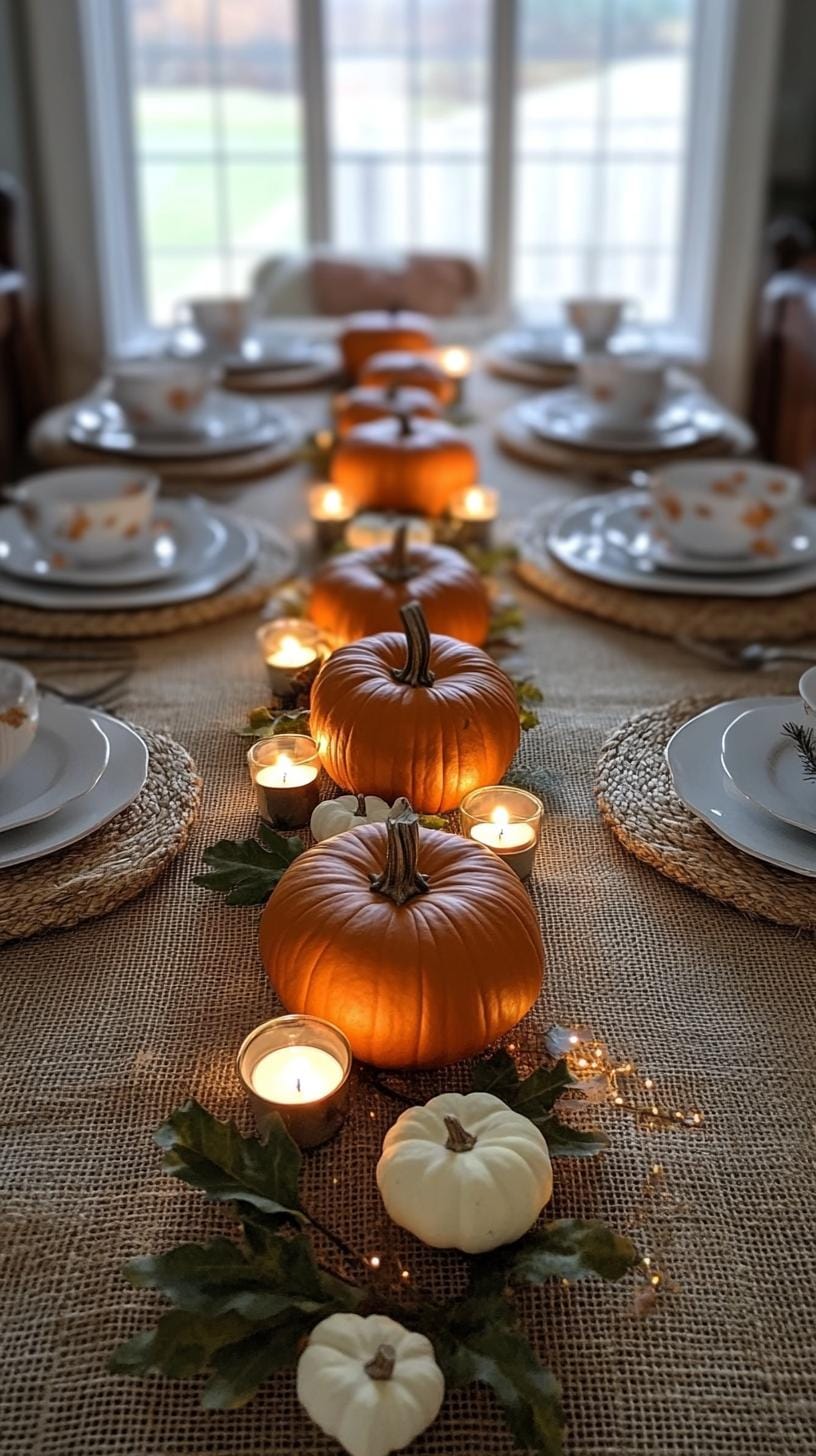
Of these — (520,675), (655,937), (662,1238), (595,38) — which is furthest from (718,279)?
(662,1238)

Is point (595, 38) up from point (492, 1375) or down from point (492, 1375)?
up

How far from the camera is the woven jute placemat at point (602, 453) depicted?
1.65m

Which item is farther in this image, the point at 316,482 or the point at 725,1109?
the point at 316,482

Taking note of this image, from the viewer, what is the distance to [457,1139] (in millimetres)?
563

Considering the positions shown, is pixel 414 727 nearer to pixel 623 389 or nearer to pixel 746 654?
pixel 746 654

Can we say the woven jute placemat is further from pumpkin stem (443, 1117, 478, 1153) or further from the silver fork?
pumpkin stem (443, 1117, 478, 1153)

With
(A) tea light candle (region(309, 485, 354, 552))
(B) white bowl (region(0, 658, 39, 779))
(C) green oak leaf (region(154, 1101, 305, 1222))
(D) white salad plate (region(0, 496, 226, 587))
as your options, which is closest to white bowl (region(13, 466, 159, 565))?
(D) white salad plate (region(0, 496, 226, 587))

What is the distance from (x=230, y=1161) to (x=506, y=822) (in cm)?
31

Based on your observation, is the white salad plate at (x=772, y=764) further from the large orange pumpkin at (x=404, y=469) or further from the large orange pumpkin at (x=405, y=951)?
the large orange pumpkin at (x=404, y=469)

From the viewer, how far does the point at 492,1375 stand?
489 mm

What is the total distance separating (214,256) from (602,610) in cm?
272

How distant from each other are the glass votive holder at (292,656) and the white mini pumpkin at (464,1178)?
496 mm

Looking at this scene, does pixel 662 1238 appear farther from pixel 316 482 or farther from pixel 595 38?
pixel 595 38

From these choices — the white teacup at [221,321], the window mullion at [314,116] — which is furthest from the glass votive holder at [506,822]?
the window mullion at [314,116]
